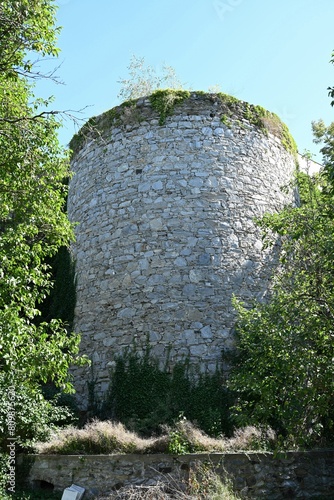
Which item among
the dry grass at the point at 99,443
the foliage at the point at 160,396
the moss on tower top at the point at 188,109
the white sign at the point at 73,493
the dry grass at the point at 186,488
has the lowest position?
the white sign at the point at 73,493

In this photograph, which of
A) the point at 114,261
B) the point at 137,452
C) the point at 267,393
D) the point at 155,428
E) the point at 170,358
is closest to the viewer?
the point at 267,393

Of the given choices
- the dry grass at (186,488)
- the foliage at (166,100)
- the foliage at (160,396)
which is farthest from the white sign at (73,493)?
the foliage at (166,100)

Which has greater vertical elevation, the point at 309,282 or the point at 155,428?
the point at 309,282

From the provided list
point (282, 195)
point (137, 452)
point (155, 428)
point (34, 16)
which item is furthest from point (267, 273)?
point (34, 16)

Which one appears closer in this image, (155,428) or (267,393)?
(267,393)

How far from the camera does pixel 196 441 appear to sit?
8.50 m

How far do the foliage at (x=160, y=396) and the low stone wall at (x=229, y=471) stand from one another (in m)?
1.82

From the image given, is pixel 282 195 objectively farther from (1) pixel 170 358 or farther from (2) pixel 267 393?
(2) pixel 267 393

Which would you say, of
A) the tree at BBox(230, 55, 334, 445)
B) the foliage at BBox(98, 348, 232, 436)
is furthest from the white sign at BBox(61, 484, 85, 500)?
the tree at BBox(230, 55, 334, 445)

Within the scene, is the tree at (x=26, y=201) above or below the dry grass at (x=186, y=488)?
above

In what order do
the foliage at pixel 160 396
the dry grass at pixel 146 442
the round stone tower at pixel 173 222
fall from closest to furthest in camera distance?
1. the dry grass at pixel 146 442
2. the foliage at pixel 160 396
3. the round stone tower at pixel 173 222

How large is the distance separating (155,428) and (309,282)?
3904mm

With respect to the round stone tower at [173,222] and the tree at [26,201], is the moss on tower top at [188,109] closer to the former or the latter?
the round stone tower at [173,222]

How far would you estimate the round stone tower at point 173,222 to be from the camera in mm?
11438
